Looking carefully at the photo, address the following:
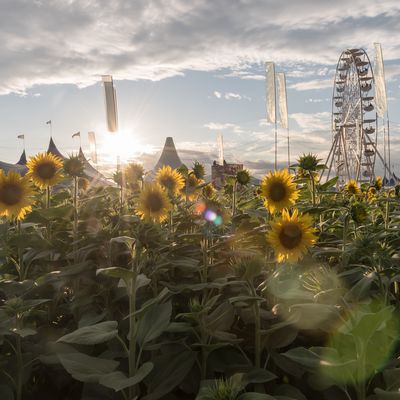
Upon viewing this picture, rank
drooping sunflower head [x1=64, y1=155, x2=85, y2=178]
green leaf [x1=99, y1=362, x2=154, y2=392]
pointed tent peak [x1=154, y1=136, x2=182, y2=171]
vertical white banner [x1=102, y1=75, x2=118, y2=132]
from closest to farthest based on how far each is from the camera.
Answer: green leaf [x1=99, y1=362, x2=154, y2=392] < drooping sunflower head [x1=64, y1=155, x2=85, y2=178] < vertical white banner [x1=102, y1=75, x2=118, y2=132] < pointed tent peak [x1=154, y1=136, x2=182, y2=171]

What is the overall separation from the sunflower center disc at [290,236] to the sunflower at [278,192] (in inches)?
15.2

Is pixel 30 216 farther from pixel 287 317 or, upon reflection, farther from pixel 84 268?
pixel 287 317

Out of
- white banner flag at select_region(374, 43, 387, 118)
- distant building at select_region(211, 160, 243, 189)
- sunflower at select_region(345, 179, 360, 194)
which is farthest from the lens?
white banner flag at select_region(374, 43, 387, 118)

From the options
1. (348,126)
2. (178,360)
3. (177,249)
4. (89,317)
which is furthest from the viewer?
(348,126)

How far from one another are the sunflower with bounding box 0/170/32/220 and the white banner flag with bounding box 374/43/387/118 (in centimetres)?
958

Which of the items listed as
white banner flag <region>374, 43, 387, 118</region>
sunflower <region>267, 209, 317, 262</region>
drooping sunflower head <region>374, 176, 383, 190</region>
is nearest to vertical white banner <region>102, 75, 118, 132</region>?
sunflower <region>267, 209, 317, 262</region>

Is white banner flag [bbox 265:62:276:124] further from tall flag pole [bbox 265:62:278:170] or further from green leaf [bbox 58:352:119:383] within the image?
green leaf [bbox 58:352:119:383]

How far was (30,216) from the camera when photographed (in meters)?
2.37

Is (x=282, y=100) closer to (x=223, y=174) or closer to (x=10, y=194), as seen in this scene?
(x=223, y=174)

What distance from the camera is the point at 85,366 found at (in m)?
1.35

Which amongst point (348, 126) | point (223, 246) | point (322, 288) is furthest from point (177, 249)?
point (348, 126)

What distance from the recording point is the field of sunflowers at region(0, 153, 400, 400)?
1313 mm

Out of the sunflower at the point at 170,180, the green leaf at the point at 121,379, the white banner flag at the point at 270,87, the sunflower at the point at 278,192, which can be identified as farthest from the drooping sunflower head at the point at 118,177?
the white banner flag at the point at 270,87

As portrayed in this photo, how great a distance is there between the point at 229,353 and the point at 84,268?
2.35 feet
